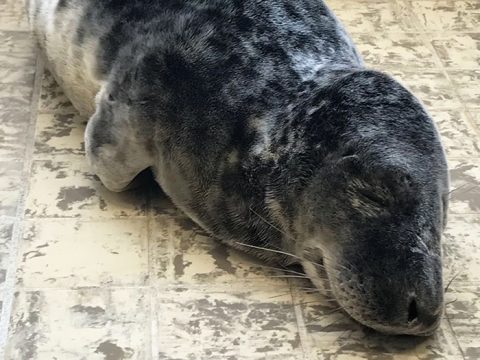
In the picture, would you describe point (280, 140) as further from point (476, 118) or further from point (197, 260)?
point (476, 118)

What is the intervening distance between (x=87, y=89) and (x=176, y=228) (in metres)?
0.38

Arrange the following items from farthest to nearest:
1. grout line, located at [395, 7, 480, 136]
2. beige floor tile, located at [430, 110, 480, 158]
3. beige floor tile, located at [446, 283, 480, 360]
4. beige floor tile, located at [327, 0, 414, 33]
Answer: beige floor tile, located at [327, 0, 414, 33]
grout line, located at [395, 7, 480, 136]
beige floor tile, located at [430, 110, 480, 158]
beige floor tile, located at [446, 283, 480, 360]

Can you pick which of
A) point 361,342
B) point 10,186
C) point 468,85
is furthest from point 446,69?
point 10,186

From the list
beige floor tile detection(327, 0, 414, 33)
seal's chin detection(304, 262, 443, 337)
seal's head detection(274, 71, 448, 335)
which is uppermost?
seal's head detection(274, 71, 448, 335)

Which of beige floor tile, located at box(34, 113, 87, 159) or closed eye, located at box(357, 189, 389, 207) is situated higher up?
closed eye, located at box(357, 189, 389, 207)

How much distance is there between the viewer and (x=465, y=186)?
6.79 ft

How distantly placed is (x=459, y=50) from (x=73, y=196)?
4.00 feet

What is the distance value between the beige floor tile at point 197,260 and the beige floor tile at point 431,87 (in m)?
0.75

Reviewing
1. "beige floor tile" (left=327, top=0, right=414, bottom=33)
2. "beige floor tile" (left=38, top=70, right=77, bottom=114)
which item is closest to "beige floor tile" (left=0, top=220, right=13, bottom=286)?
"beige floor tile" (left=38, top=70, right=77, bottom=114)

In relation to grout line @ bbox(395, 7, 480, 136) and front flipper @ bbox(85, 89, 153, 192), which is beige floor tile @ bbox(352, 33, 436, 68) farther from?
front flipper @ bbox(85, 89, 153, 192)

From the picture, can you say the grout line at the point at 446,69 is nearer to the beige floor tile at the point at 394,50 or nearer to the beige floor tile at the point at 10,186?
the beige floor tile at the point at 394,50

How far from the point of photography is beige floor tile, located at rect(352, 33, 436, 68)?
2.54m

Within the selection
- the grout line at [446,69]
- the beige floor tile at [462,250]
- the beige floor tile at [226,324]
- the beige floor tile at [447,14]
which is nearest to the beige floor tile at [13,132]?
the beige floor tile at [226,324]

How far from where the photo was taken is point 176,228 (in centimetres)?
189
